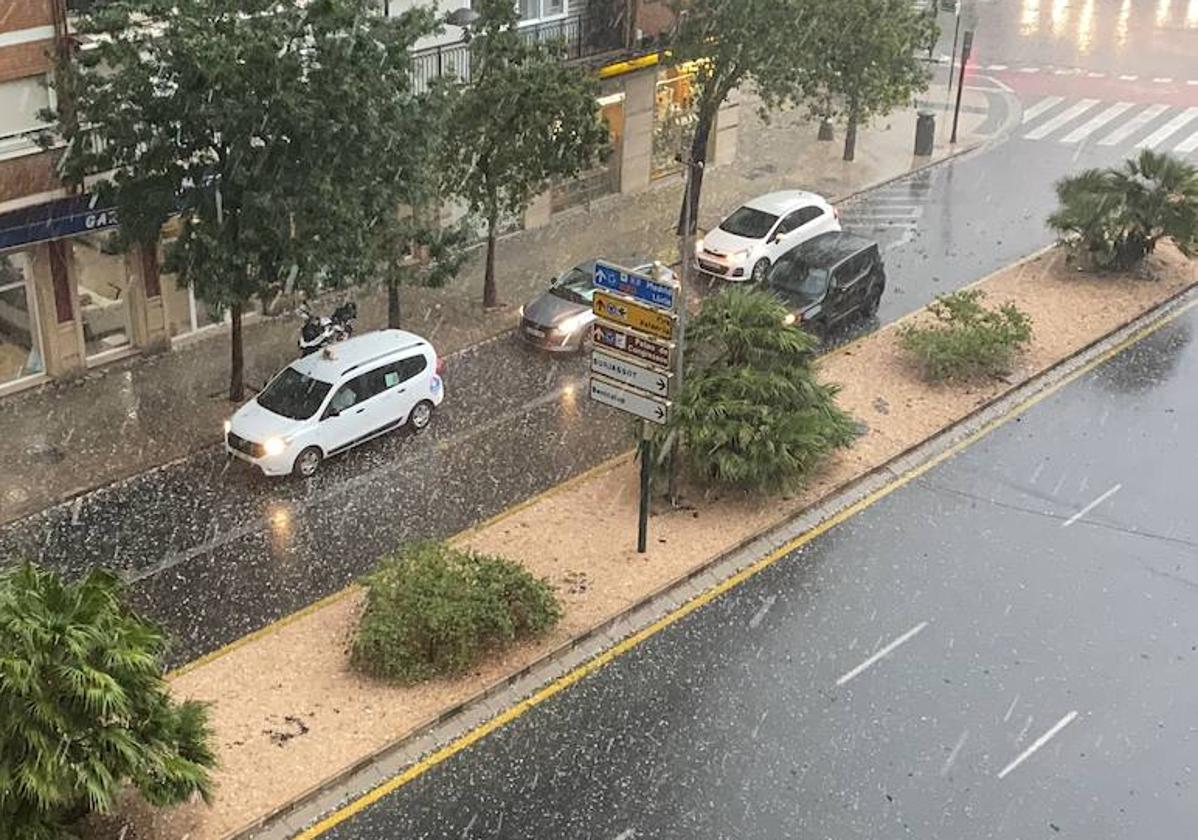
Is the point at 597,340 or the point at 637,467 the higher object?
the point at 597,340

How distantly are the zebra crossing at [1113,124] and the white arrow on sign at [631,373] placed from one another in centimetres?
2613

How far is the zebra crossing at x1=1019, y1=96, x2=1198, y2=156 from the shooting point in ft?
127

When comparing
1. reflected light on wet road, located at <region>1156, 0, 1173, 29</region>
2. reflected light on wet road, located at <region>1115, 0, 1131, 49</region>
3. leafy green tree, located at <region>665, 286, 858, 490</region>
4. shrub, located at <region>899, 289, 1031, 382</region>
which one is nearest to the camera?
leafy green tree, located at <region>665, 286, 858, 490</region>

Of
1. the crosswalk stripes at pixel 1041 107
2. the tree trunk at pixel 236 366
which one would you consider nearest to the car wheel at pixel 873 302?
the tree trunk at pixel 236 366

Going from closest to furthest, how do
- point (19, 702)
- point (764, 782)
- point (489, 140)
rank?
point (19, 702) → point (764, 782) → point (489, 140)

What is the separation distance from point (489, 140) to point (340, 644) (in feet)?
36.8

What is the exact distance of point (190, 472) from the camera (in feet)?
67.4

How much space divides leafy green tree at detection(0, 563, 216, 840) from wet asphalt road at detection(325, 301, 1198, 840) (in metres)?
2.03

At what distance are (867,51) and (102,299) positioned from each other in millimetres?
17021

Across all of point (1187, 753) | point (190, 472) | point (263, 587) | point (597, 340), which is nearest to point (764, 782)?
point (1187, 753)

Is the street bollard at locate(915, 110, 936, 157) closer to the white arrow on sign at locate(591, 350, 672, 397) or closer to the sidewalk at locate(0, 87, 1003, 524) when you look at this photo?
the sidewalk at locate(0, 87, 1003, 524)

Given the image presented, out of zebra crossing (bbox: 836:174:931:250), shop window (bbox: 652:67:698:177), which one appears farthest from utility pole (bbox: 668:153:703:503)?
shop window (bbox: 652:67:698:177)

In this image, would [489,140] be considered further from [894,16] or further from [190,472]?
[894,16]

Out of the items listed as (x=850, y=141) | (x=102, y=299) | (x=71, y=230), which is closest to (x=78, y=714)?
(x=71, y=230)
